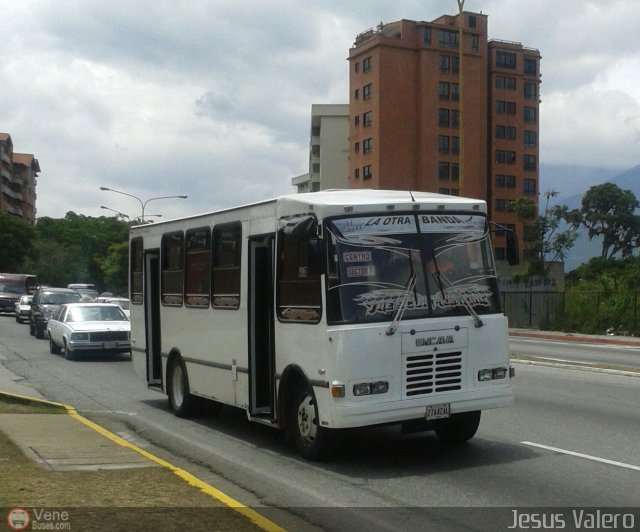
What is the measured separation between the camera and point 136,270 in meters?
16.3

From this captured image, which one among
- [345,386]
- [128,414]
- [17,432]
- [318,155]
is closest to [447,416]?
[345,386]

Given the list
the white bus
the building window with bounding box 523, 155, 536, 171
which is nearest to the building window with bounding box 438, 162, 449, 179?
the building window with bounding box 523, 155, 536, 171

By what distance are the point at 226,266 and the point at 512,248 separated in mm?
3685

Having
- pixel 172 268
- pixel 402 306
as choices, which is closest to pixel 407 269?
pixel 402 306

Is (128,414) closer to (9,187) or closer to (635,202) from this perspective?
(635,202)

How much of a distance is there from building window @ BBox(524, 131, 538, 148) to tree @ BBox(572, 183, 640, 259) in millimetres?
9411

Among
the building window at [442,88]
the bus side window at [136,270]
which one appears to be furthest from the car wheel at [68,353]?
the building window at [442,88]

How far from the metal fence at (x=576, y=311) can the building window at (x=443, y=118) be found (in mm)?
39059

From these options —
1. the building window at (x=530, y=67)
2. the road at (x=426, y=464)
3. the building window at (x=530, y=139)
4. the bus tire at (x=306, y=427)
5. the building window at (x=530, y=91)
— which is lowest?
the road at (x=426, y=464)

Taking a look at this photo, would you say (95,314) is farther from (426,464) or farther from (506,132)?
(506,132)

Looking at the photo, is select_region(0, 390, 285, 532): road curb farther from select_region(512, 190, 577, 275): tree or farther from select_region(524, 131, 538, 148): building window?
select_region(524, 131, 538, 148): building window

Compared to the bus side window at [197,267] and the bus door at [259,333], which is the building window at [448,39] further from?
the bus door at [259,333]

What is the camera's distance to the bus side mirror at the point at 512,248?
10.8 m

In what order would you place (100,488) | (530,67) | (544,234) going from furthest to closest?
(530,67), (544,234), (100,488)
